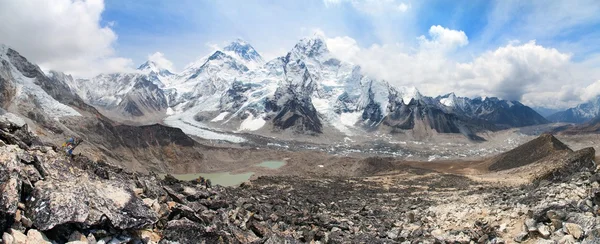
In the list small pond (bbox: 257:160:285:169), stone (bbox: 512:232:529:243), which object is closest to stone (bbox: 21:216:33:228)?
stone (bbox: 512:232:529:243)

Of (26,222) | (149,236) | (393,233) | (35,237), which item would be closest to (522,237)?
(393,233)

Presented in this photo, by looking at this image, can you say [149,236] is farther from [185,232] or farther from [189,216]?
[189,216]

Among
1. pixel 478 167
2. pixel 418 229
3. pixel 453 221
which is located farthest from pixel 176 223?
pixel 478 167

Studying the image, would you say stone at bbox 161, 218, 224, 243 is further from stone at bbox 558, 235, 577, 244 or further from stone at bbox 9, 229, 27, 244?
stone at bbox 558, 235, 577, 244

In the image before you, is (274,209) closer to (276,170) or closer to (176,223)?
(176,223)

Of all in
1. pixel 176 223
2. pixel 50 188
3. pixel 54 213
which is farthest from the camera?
pixel 176 223
